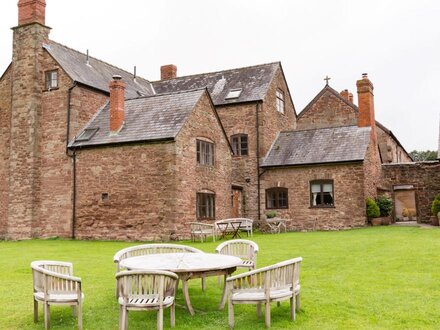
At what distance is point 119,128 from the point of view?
2341 cm

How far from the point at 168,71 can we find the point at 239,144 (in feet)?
35.6

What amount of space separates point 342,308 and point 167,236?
13.8 meters

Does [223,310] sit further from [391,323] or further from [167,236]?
[167,236]

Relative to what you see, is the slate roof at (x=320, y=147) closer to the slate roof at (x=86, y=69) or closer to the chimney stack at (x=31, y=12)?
the slate roof at (x=86, y=69)

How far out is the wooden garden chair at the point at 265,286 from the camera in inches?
284

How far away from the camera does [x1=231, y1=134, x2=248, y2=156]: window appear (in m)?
29.9

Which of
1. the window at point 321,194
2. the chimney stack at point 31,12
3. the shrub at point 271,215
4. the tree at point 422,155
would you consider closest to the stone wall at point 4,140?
the chimney stack at point 31,12

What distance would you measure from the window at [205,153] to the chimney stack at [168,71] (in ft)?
46.3

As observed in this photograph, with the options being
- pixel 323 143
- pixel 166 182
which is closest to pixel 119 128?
pixel 166 182

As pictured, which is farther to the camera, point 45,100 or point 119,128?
point 45,100

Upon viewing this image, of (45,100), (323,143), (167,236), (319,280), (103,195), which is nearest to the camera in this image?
(319,280)

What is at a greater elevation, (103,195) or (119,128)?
(119,128)

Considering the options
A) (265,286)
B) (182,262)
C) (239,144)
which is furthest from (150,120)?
(265,286)

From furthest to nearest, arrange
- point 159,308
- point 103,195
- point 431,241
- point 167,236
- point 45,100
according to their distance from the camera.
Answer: point 45,100 → point 103,195 → point 167,236 → point 431,241 → point 159,308
